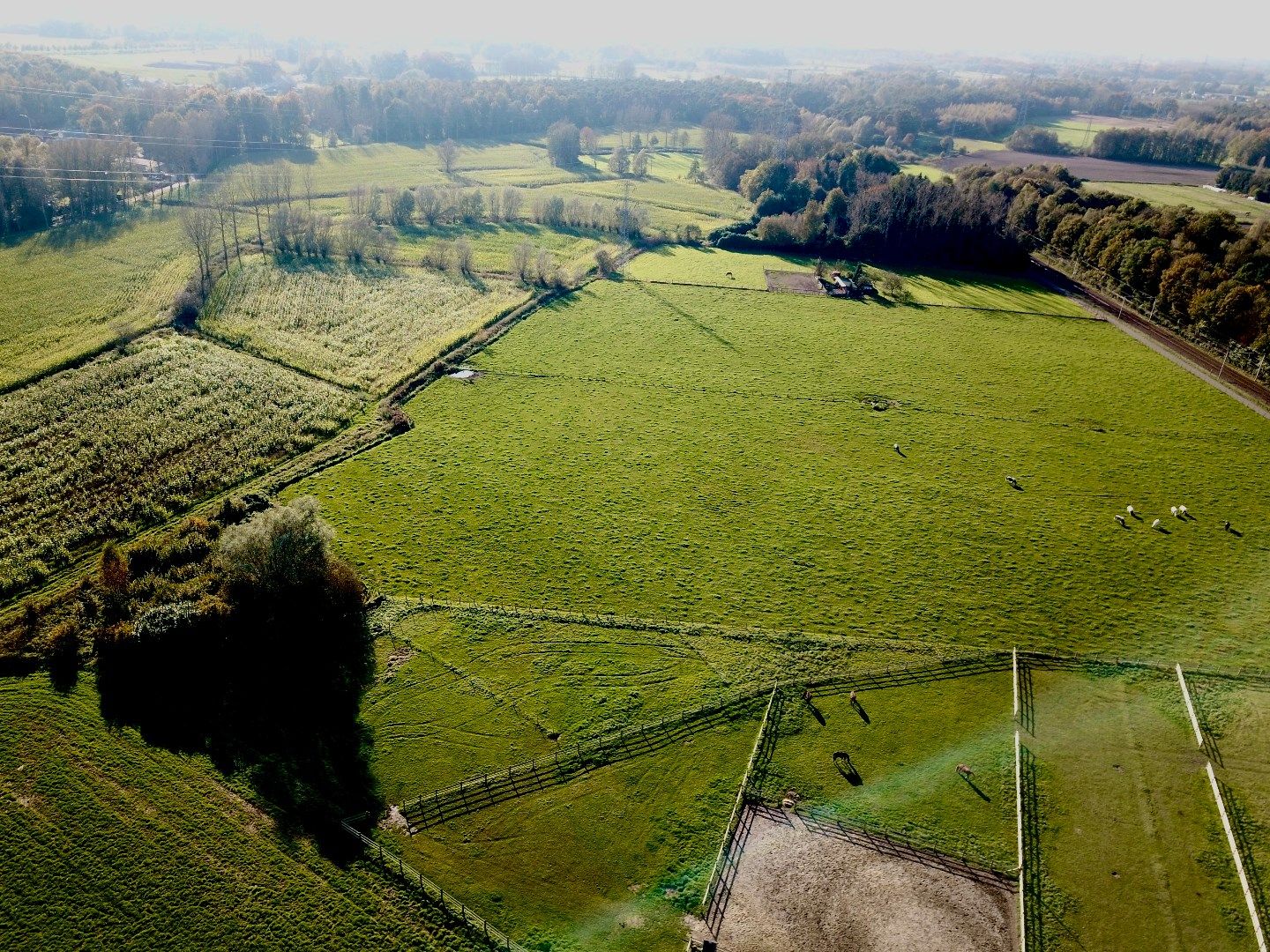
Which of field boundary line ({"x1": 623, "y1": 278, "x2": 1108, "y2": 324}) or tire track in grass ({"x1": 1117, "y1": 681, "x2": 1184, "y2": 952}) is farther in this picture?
field boundary line ({"x1": 623, "y1": 278, "x2": 1108, "y2": 324})

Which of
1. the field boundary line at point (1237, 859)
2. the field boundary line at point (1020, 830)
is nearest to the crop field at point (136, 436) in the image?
the field boundary line at point (1020, 830)

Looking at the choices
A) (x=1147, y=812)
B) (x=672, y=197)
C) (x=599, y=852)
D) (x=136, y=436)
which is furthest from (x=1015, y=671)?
(x=672, y=197)

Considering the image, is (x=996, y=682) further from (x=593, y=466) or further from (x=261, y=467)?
(x=261, y=467)

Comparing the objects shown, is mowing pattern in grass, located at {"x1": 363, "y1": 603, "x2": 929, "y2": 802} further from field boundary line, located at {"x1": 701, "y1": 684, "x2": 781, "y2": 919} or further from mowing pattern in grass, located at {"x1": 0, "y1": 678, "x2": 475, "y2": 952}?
mowing pattern in grass, located at {"x1": 0, "y1": 678, "x2": 475, "y2": 952}

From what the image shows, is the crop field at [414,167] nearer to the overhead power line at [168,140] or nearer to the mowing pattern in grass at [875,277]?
the overhead power line at [168,140]

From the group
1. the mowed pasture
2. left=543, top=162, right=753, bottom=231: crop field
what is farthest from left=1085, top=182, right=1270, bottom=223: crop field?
the mowed pasture
